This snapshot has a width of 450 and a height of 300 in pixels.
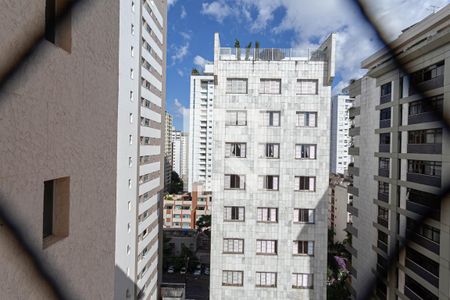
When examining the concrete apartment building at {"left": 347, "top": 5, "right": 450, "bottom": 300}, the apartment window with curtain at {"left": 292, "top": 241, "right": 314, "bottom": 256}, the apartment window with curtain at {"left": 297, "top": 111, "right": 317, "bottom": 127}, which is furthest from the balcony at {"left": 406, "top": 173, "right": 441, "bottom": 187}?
the apartment window with curtain at {"left": 292, "top": 241, "right": 314, "bottom": 256}

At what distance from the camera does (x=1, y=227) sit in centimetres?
74

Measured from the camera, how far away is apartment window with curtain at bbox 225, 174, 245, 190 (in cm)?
1251

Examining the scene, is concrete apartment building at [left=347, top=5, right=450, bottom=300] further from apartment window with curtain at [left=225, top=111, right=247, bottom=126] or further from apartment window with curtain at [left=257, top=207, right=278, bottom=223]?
apartment window with curtain at [left=225, top=111, right=247, bottom=126]

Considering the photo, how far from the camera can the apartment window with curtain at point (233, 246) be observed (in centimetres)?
1247

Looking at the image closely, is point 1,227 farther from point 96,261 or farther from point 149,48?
point 149,48

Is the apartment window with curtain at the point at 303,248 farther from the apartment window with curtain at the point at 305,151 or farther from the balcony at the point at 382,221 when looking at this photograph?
the balcony at the point at 382,221

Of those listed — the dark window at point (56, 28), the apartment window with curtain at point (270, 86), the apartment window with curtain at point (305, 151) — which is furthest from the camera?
the apartment window with curtain at point (270, 86)

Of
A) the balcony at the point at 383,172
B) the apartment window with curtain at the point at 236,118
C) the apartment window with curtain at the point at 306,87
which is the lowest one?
the balcony at the point at 383,172

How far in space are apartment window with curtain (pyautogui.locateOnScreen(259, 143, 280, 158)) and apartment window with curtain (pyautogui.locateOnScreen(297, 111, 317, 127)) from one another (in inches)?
56.7

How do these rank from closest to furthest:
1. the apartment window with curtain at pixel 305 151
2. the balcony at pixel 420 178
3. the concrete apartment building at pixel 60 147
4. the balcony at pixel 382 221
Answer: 1. the concrete apartment building at pixel 60 147
2. the balcony at pixel 420 178
3. the apartment window with curtain at pixel 305 151
4. the balcony at pixel 382 221

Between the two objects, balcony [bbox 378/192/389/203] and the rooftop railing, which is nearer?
the rooftop railing

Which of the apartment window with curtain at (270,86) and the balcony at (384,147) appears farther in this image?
the balcony at (384,147)

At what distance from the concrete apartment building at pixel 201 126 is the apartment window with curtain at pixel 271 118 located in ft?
131

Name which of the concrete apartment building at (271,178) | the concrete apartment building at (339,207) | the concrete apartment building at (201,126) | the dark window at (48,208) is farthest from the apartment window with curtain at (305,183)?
the concrete apartment building at (201,126)
